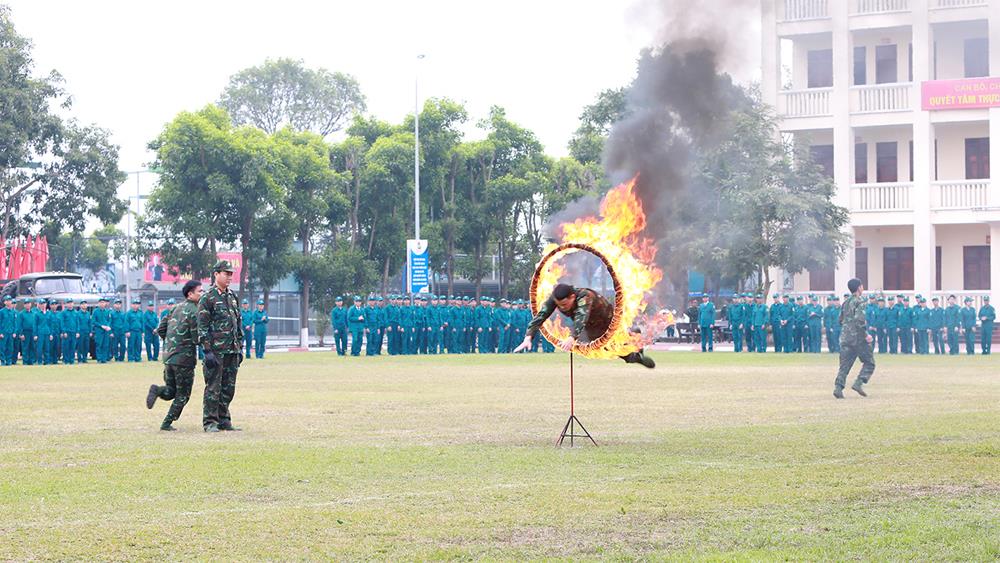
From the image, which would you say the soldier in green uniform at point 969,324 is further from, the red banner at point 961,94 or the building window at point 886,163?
the building window at point 886,163

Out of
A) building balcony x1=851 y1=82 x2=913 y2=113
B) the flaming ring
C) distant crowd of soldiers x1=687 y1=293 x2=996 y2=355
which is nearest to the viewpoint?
the flaming ring

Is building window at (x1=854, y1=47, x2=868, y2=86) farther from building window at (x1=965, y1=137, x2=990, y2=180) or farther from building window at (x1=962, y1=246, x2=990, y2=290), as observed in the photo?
building window at (x1=962, y1=246, x2=990, y2=290)

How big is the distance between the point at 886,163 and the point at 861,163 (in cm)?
96

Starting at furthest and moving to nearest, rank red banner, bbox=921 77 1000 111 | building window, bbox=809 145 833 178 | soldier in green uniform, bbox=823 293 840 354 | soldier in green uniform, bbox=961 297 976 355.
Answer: building window, bbox=809 145 833 178
red banner, bbox=921 77 1000 111
soldier in green uniform, bbox=823 293 840 354
soldier in green uniform, bbox=961 297 976 355

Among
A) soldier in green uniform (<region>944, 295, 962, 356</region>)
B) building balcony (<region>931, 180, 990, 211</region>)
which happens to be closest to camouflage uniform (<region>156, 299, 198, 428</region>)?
soldier in green uniform (<region>944, 295, 962, 356</region>)

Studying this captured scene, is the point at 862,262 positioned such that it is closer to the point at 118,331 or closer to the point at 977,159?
the point at 977,159

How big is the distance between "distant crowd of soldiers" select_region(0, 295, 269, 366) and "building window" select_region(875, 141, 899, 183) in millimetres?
25895

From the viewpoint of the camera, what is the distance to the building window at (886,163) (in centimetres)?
5291

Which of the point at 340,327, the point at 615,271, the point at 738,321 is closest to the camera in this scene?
the point at 615,271

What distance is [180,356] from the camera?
17.2 m

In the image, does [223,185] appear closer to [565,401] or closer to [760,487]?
[565,401]

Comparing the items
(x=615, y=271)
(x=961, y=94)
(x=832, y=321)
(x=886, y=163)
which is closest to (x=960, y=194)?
(x=886, y=163)

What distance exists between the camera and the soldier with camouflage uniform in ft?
55.6

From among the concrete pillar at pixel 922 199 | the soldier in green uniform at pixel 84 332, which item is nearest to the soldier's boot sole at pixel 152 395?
the soldier in green uniform at pixel 84 332
